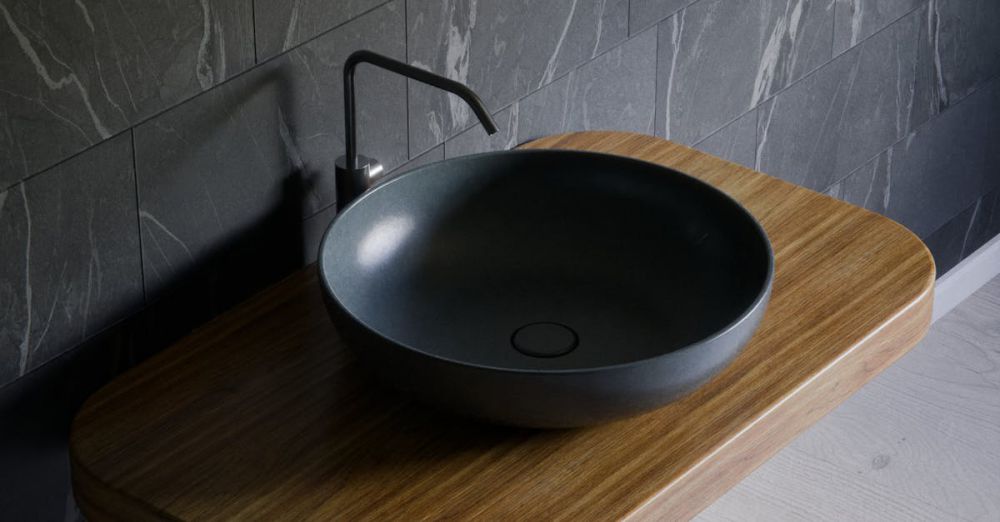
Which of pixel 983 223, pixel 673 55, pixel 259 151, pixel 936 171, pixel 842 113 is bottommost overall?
pixel 983 223

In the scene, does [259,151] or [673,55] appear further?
[673,55]

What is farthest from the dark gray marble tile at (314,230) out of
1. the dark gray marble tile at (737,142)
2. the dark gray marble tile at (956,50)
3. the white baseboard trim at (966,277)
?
the white baseboard trim at (966,277)

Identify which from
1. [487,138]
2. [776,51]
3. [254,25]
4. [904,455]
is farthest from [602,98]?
[904,455]

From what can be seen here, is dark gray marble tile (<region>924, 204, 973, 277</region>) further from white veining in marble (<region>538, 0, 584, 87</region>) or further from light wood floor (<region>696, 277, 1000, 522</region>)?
white veining in marble (<region>538, 0, 584, 87</region>)

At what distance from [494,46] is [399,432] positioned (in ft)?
2.17

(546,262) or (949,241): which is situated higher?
(546,262)

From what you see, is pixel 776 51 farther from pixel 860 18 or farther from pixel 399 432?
pixel 399 432

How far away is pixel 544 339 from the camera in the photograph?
1660mm

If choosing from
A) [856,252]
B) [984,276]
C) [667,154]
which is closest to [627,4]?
[667,154]

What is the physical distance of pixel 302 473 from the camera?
147 cm

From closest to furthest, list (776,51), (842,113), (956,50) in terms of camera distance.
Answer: (776,51), (842,113), (956,50)

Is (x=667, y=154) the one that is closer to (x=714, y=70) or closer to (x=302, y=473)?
(x=714, y=70)

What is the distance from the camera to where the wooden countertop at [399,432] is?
1.44m

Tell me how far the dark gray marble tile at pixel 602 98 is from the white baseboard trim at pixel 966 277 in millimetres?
1267
